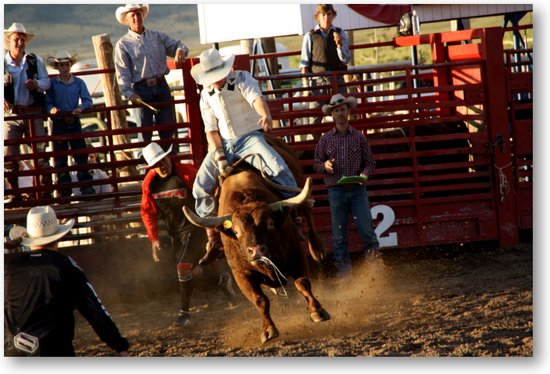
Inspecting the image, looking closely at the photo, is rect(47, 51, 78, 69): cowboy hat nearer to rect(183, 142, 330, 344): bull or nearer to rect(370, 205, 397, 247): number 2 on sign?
rect(183, 142, 330, 344): bull

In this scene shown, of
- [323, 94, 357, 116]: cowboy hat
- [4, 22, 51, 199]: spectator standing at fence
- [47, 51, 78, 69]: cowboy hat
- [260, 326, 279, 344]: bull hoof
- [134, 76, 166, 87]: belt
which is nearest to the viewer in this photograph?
[260, 326, 279, 344]: bull hoof

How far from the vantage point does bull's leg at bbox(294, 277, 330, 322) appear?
25.9 feet

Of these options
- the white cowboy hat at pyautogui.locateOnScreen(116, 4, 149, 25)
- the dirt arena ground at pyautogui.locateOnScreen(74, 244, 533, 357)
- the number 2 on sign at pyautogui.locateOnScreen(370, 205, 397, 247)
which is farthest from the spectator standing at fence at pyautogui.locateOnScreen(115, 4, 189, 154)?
the number 2 on sign at pyautogui.locateOnScreen(370, 205, 397, 247)

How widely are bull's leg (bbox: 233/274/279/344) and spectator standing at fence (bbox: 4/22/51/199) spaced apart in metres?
3.05

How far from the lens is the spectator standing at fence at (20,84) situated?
32.9ft

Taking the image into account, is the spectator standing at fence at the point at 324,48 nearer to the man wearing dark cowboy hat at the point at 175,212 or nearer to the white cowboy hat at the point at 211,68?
the man wearing dark cowboy hat at the point at 175,212

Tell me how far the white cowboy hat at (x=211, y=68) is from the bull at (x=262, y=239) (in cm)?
90

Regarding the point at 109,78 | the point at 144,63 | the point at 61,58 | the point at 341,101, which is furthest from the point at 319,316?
the point at 109,78

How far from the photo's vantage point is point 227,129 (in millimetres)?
8648

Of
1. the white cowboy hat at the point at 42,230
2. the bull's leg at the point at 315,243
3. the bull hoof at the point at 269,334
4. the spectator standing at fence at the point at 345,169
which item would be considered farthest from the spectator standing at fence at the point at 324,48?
the white cowboy hat at the point at 42,230

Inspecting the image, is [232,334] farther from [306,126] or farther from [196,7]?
[196,7]

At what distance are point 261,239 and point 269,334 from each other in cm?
79

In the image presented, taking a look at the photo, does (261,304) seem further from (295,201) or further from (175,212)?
(175,212)

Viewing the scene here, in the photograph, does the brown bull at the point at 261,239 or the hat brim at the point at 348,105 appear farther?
the hat brim at the point at 348,105
